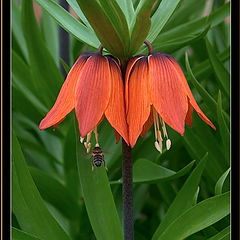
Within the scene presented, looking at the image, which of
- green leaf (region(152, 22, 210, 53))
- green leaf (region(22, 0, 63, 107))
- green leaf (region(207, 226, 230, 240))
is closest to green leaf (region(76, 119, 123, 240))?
green leaf (region(207, 226, 230, 240))

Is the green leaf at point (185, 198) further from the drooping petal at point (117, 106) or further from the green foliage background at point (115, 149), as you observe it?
the drooping petal at point (117, 106)

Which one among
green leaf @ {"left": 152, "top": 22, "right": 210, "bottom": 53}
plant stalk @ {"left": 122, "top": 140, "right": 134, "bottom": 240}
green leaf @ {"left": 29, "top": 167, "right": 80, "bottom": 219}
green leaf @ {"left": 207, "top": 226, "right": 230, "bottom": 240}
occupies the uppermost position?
green leaf @ {"left": 152, "top": 22, "right": 210, "bottom": 53}

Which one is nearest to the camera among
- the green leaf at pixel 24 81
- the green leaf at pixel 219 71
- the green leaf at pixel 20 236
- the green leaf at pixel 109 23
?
the green leaf at pixel 109 23

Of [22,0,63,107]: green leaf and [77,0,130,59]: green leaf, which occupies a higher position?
[77,0,130,59]: green leaf

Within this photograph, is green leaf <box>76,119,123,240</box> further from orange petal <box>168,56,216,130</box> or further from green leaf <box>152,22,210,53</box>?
green leaf <box>152,22,210,53</box>

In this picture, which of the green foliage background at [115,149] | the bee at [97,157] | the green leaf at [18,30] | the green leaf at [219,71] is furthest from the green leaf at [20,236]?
the green leaf at [18,30]

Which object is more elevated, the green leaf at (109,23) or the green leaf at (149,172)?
the green leaf at (109,23)

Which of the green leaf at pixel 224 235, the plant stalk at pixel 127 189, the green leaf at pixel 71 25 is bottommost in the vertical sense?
the green leaf at pixel 224 235
